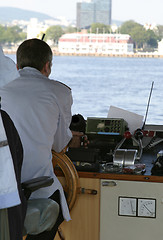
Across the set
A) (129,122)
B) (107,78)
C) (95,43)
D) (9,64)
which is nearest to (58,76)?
(107,78)

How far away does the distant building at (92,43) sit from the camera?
30.8 m

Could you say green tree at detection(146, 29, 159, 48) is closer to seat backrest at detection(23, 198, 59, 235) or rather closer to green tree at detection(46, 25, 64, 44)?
green tree at detection(46, 25, 64, 44)

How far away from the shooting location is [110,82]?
27297 millimetres

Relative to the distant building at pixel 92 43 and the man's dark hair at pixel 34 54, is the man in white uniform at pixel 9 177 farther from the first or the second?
the distant building at pixel 92 43

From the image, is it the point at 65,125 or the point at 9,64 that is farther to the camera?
the point at 65,125

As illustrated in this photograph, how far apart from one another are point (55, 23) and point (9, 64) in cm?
3100

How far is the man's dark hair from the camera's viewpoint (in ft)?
7.70

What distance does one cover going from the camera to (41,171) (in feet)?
7.18

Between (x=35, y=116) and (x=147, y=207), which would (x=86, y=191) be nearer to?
(x=147, y=207)

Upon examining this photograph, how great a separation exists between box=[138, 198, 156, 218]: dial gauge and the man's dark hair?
0.88 meters

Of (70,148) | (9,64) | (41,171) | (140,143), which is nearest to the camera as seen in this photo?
(9,64)

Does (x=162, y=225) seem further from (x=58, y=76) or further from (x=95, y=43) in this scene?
(x=95, y=43)

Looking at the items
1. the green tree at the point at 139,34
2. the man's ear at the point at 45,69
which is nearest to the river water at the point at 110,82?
the green tree at the point at 139,34

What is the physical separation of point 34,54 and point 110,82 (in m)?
25.1
